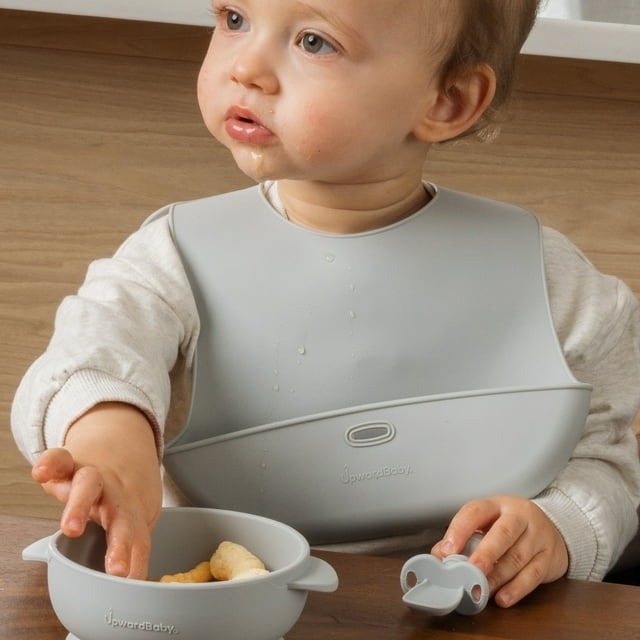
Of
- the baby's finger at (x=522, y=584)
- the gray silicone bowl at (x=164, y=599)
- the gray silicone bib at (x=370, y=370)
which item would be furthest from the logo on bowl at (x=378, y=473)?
the gray silicone bowl at (x=164, y=599)

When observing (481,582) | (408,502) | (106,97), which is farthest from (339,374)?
(106,97)

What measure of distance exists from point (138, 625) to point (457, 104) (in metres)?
0.51

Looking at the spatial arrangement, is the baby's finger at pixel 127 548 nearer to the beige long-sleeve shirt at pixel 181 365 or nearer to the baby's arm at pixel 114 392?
the baby's arm at pixel 114 392

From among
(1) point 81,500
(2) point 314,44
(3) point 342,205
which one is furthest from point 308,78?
(1) point 81,500

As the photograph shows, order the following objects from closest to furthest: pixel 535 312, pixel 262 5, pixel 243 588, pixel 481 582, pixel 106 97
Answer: pixel 243 588 → pixel 481 582 → pixel 262 5 → pixel 535 312 → pixel 106 97

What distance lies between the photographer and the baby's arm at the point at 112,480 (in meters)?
0.52

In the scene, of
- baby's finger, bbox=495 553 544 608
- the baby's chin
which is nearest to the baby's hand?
baby's finger, bbox=495 553 544 608

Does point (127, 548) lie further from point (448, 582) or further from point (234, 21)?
point (234, 21)

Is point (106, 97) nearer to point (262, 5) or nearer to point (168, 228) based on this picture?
point (168, 228)

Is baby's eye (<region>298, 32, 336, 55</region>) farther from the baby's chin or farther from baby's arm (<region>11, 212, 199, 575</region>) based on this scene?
baby's arm (<region>11, 212, 199, 575</region>)

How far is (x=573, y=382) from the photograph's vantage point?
2.61 feet

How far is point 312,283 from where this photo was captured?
82 centimetres

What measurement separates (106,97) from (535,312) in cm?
74

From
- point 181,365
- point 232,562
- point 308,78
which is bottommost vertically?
point 181,365
